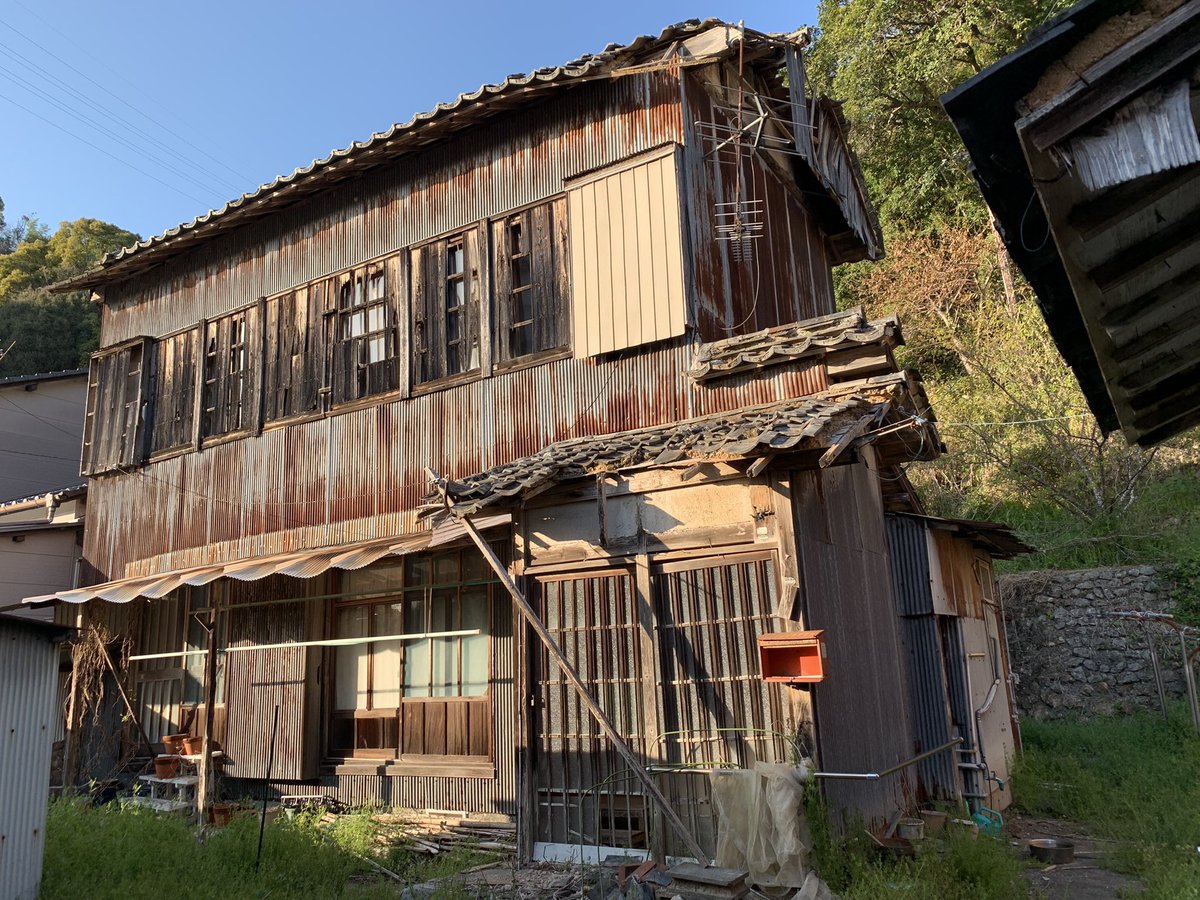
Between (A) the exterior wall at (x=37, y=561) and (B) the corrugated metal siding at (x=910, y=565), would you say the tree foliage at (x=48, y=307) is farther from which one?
(B) the corrugated metal siding at (x=910, y=565)

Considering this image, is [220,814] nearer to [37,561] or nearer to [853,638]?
[37,561]

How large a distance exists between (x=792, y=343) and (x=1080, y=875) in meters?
5.55

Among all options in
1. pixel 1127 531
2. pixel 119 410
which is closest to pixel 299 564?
pixel 119 410

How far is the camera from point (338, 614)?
11.8 m

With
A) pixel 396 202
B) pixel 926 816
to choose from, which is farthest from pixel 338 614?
pixel 926 816

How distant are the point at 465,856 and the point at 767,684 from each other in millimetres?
→ 3992

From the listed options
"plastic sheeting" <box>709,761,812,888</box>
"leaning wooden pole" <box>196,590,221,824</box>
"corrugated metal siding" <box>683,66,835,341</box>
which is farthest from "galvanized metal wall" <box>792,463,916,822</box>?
"leaning wooden pole" <box>196,590,221,824</box>

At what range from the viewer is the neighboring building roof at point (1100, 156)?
7.75ft

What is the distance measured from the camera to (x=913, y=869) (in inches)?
257

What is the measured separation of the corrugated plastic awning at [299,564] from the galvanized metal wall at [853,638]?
3.11 metres

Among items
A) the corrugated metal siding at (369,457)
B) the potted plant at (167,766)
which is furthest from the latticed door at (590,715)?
the potted plant at (167,766)

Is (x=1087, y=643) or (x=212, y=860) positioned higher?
(x=1087, y=643)

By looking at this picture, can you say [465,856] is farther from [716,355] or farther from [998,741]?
[998,741]

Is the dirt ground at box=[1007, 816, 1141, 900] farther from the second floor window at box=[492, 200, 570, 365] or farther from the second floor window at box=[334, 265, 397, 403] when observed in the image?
the second floor window at box=[334, 265, 397, 403]
